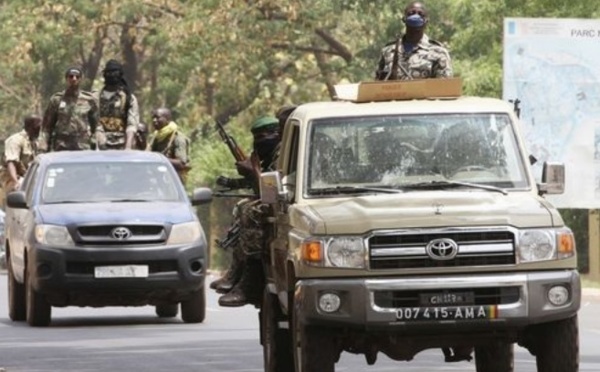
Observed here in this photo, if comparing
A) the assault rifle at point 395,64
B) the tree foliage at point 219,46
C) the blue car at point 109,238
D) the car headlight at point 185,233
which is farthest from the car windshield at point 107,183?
the tree foliage at point 219,46

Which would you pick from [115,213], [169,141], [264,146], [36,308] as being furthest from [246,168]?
[169,141]

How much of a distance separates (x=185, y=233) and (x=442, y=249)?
29.4 feet

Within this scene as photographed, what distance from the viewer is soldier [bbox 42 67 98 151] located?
25516mm

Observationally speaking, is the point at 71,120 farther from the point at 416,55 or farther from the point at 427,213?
the point at 427,213

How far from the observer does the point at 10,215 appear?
24.8 m

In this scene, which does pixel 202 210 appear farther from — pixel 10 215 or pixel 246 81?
pixel 10 215

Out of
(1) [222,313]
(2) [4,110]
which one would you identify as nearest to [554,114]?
(1) [222,313]

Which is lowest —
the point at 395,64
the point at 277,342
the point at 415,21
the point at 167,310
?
the point at 167,310

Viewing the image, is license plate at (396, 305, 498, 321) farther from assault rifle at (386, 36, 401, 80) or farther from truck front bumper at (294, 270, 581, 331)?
assault rifle at (386, 36, 401, 80)

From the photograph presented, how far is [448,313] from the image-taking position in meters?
13.4

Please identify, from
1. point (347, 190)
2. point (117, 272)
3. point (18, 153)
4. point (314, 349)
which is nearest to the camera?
point (314, 349)

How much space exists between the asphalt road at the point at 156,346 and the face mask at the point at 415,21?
2419 mm

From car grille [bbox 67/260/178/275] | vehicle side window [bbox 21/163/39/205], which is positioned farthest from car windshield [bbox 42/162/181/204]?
car grille [bbox 67/260/178/275]

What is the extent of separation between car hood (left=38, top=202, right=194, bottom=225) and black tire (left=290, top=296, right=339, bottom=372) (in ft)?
27.3
